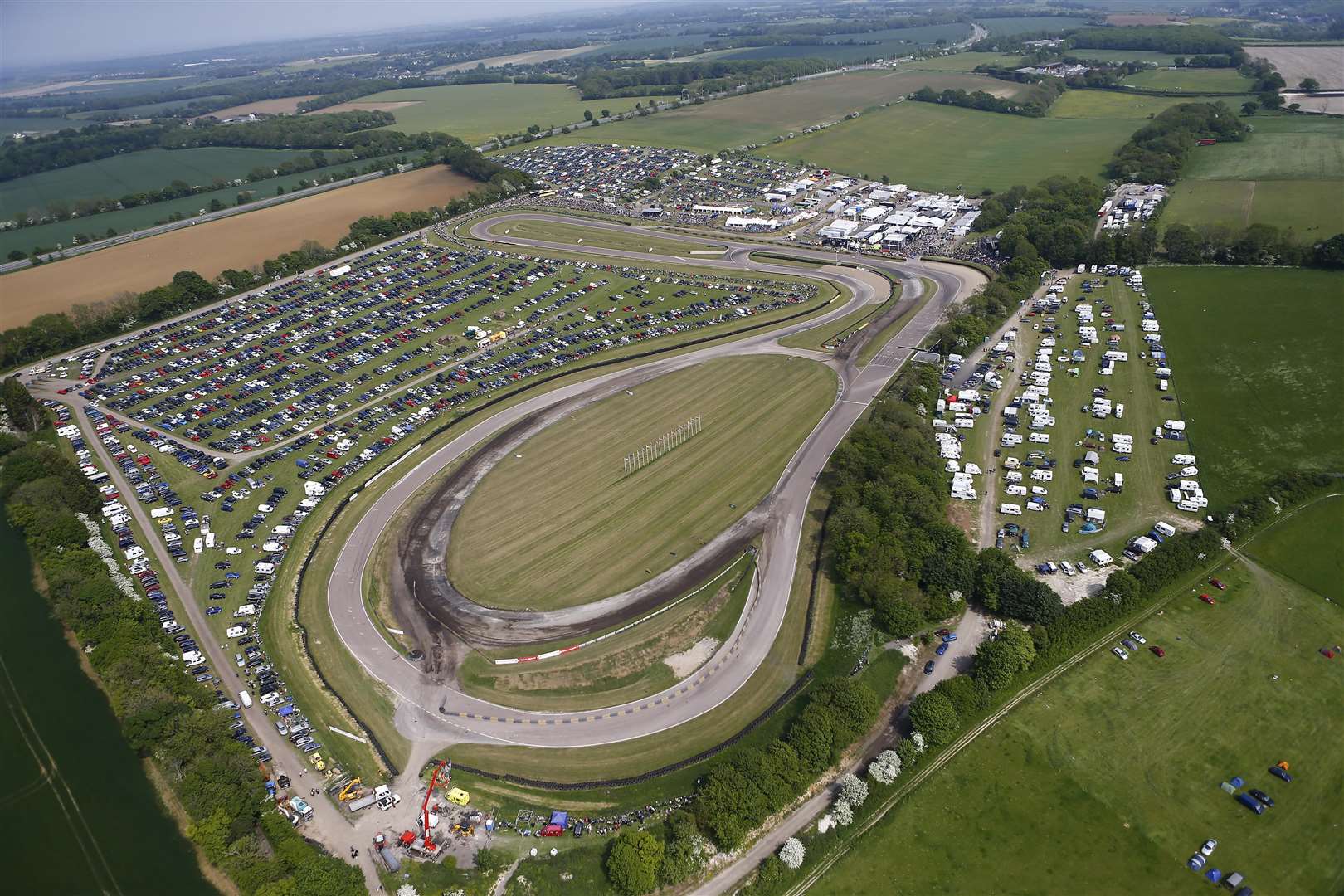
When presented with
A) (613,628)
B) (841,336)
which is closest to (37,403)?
(613,628)

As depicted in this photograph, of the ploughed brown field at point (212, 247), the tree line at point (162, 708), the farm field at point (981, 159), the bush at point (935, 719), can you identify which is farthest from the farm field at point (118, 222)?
the bush at point (935, 719)

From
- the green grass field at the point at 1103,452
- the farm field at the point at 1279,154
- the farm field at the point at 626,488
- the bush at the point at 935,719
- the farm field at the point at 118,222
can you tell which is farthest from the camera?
the farm field at the point at 118,222

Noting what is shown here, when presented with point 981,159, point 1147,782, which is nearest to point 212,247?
point 1147,782

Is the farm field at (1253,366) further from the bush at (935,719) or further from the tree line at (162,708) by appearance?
the tree line at (162,708)

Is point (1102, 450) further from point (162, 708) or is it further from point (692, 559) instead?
point (162, 708)

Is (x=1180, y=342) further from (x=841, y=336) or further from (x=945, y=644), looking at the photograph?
(x=945, y=644)

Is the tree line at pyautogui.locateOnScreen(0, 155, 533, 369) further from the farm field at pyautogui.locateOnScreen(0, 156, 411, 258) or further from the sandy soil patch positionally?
the sandy soil patch

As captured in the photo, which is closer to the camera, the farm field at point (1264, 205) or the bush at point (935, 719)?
the bush at point (935, 719)
